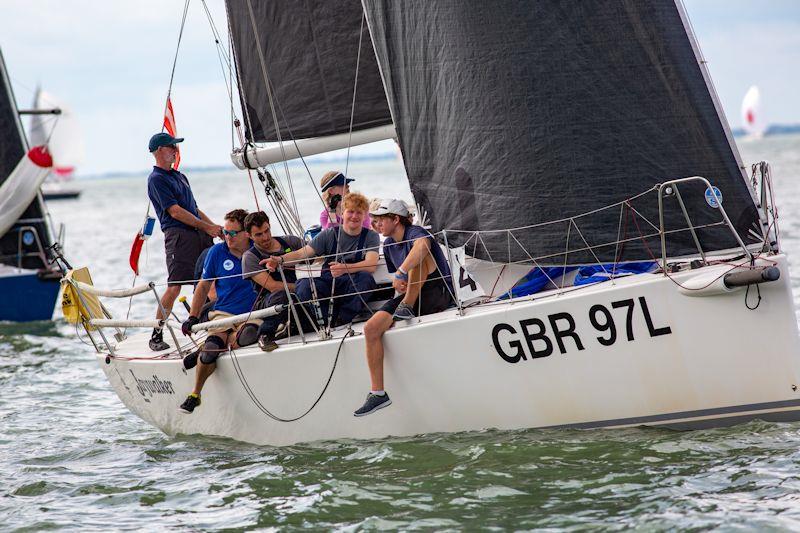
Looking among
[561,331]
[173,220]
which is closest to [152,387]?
[173,220]

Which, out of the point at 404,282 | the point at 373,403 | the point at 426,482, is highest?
the point at 404,282

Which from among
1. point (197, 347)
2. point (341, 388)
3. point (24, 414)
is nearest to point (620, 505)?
point (341, 388)

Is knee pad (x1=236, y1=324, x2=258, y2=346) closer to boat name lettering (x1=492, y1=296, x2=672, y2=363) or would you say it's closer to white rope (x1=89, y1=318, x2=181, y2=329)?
white rope (x1=89, y1=318, x2=181, y2=329)

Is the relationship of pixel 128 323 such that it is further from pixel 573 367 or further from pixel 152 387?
pixel 573 367

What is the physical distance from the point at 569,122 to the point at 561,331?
129cm

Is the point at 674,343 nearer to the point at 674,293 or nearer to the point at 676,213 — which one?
the point at 674,293

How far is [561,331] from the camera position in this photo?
6.20m

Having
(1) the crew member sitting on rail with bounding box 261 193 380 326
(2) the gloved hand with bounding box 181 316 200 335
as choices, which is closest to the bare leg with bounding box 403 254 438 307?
(1) the crew member sitting on rail with bounding box 261 193 380 326

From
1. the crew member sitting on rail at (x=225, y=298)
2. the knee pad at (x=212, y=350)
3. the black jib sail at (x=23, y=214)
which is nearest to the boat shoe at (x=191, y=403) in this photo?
the crew member sitting on rail at (x=225, y=298)

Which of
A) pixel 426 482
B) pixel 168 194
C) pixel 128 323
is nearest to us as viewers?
pixel 426 482

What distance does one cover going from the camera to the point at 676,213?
629 cm

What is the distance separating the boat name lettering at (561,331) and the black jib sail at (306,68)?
300cm

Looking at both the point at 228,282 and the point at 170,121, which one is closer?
the point at 228,282

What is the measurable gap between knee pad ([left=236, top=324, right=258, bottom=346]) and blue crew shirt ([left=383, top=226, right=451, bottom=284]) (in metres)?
1.16
